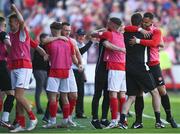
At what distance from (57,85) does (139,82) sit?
1731mm

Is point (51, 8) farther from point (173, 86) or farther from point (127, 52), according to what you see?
point (127, 52)

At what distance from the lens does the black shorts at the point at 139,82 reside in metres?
18.5

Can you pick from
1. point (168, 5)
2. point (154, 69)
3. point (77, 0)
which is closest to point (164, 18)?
point (168, 5)

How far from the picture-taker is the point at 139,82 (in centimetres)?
1850

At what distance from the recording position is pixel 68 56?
1862cm

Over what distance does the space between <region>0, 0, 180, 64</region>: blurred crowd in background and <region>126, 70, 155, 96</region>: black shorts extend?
18167mm

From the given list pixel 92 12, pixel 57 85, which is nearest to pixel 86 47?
pixel 57 85

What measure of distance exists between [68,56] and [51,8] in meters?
21.7

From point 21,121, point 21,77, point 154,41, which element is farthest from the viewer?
point 154,41

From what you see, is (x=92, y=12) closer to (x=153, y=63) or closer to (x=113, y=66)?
(x=153, y=63)

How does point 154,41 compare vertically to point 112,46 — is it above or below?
above

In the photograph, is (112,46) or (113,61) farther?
(113,61)

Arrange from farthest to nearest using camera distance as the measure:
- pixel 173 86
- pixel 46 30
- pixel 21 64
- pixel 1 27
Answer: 1. pixel 46 30
2. pixel 173 86
3. pixel 1 27
4. pixel 21 64

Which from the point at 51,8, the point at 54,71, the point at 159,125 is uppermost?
the point at 51,8
